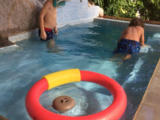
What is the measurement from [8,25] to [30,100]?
3.24 m

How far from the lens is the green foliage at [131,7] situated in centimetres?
934

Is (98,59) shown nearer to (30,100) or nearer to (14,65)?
(14,65)

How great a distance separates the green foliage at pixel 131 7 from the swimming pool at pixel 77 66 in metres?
3.44

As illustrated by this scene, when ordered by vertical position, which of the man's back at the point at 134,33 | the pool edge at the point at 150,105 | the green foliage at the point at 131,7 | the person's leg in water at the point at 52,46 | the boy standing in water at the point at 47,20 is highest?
the green foliage at the point at 131,7

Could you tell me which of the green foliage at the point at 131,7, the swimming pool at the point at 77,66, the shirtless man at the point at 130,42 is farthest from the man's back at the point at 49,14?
the green foliage at the point at 131,7

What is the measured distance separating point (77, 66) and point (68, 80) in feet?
4.33

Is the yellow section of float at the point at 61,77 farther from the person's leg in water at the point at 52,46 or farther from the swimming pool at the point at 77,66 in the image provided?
the person's leg in water at the point at 52,46

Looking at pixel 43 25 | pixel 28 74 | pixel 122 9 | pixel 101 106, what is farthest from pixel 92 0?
pixel 101 106

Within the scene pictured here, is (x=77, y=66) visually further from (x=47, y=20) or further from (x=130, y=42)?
(x=47, y=20)

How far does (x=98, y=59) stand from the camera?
4398mm

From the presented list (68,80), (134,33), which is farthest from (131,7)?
(68,80)

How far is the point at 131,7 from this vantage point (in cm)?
1077

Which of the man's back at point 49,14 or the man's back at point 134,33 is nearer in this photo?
the man's back at point 134,33

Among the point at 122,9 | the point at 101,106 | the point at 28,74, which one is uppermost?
the point at 122,9
